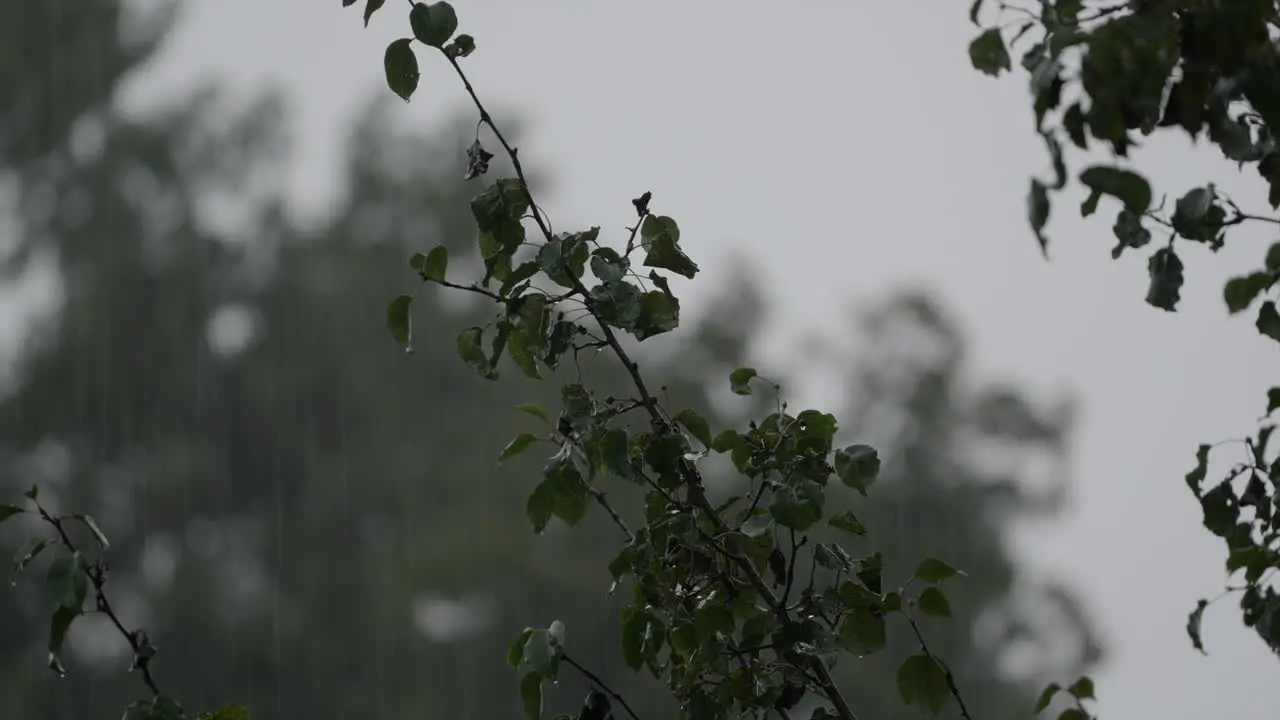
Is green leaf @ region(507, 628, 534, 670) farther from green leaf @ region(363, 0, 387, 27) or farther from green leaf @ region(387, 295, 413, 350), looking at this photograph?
green leaf @ region(363, 0, 387, 27)

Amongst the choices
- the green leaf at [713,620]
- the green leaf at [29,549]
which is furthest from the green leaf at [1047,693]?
the green leaf at [29,549]

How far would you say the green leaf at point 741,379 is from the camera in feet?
3.04

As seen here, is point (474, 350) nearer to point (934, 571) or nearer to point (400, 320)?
point (400, 320)

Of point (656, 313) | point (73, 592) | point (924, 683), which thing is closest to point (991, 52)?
point (656, 313)

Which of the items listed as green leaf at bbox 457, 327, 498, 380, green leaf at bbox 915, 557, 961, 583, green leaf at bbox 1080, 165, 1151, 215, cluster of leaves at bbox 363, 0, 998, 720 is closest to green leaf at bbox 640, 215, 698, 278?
cluster of leaves at bbox 363, 0, 998, 720

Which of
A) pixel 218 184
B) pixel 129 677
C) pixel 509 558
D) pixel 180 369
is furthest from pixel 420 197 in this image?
pixel 129 677

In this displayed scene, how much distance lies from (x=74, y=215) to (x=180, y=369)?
4.61 ft

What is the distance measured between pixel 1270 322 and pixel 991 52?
0.99 feet

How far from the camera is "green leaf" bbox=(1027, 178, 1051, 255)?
544 millimetres

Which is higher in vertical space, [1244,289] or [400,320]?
[400,320]

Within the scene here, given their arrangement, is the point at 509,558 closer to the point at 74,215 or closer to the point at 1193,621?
the point at 74,215

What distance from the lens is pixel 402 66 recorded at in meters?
0.90

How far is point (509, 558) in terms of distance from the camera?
784cm

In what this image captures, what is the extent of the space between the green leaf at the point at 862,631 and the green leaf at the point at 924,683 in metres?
0.03
